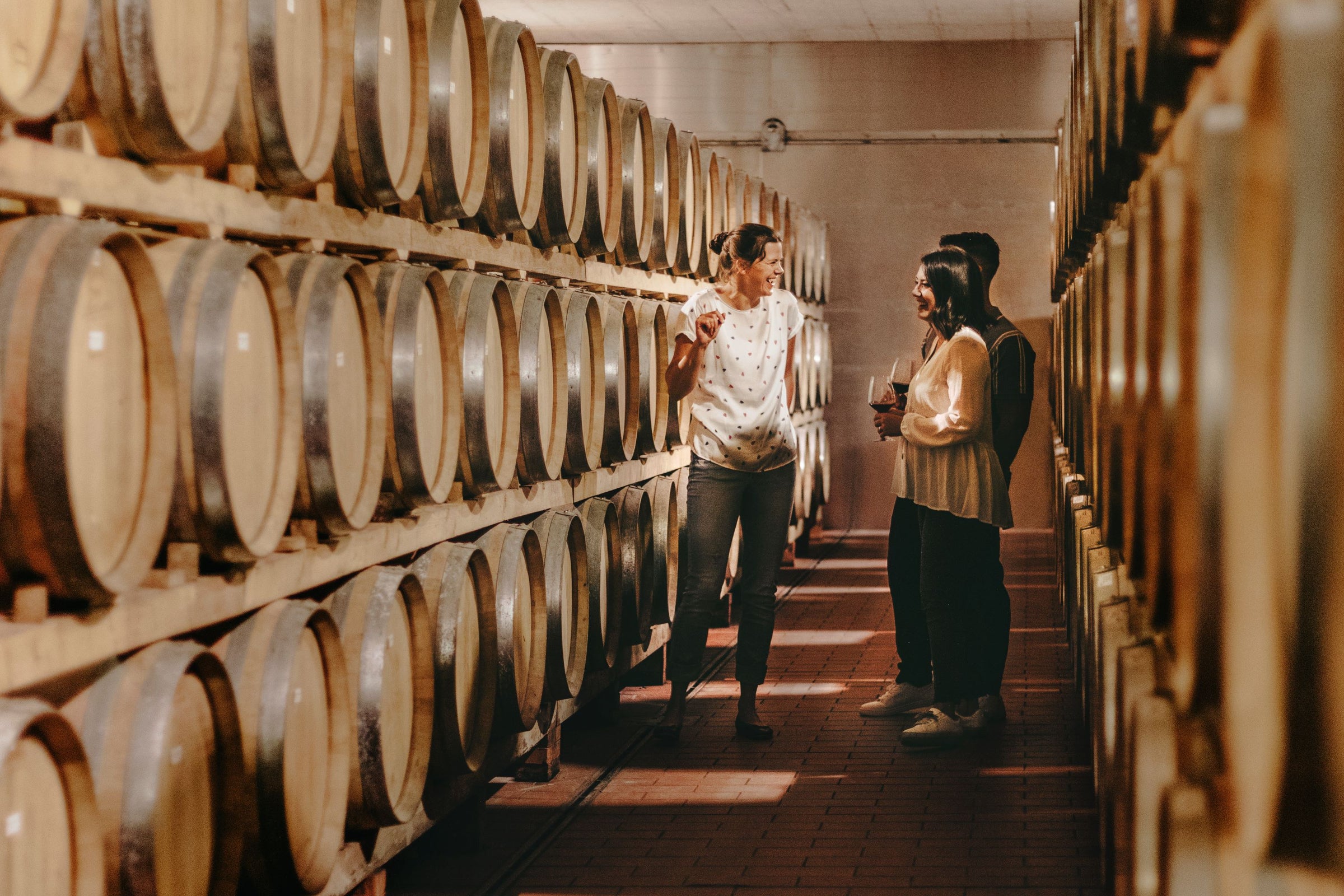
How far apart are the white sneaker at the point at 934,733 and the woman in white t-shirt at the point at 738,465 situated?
545 mm

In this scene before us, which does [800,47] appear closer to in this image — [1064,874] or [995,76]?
[995,76]

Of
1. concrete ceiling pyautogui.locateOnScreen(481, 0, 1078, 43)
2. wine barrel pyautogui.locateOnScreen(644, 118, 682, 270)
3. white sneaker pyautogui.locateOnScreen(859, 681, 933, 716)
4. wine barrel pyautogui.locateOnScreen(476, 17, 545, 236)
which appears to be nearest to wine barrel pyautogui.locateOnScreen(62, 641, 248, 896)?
wine barrel pyautogui.locateOnScreen(476, 17, 545, 236)

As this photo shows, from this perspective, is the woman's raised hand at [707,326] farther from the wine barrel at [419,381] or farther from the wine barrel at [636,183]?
the wine barrel at [419,381]

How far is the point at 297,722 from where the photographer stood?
2.75m

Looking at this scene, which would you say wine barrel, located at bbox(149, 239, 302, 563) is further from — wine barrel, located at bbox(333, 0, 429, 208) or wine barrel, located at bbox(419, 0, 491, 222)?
wine barrel, located at bbox(419, 0, 491, 222)

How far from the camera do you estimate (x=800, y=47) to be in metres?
12.2

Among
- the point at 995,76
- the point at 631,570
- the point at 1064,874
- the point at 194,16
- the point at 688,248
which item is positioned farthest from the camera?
the point at 995,76

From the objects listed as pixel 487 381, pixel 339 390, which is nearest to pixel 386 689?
pixel 339 390

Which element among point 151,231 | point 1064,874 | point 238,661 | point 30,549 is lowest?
point 1064,874

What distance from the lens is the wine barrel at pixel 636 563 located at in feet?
17.2

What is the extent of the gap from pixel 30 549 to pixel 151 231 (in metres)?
0.77

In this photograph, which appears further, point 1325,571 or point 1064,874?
point 1064,874

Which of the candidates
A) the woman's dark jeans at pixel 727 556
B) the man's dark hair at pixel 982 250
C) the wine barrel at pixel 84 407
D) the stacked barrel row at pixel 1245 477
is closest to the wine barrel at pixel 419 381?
the wine barrel at pixel 84 407

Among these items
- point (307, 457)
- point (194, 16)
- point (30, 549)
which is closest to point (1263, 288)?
point (30, 549)
